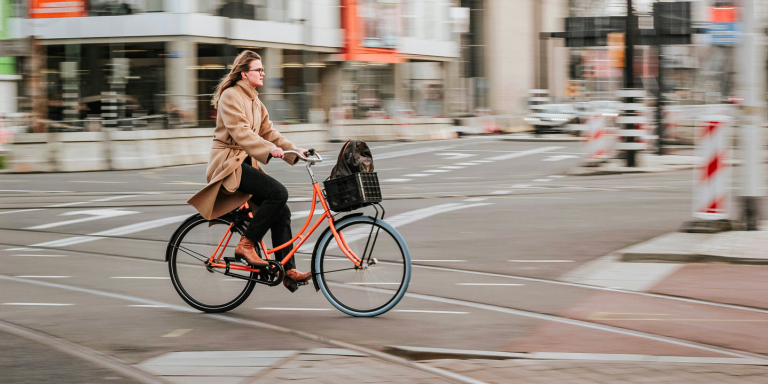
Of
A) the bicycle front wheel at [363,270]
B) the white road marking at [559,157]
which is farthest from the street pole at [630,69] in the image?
the bicycle front wheel at [363,270]

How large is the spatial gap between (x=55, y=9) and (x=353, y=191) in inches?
1035

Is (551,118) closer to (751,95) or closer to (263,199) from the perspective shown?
(751,95)

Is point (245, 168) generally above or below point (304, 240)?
above

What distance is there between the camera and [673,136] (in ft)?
98.3

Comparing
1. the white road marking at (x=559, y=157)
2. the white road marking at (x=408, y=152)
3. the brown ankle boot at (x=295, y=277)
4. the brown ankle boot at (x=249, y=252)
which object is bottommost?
the white road marking at (x=559, y=157)

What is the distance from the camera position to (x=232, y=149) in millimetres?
6469

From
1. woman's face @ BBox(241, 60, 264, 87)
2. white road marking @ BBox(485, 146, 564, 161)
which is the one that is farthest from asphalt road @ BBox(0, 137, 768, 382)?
white road marking @ BBox(485, 146, 564, 161)

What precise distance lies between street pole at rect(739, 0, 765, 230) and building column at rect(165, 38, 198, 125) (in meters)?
19.9

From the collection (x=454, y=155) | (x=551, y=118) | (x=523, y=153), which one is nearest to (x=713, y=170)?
(x=454, y=155)

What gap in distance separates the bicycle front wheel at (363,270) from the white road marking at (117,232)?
5.03 m

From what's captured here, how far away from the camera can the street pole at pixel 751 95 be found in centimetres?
952

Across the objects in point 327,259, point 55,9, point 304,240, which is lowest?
point 327,259

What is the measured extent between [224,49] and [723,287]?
27.3 m

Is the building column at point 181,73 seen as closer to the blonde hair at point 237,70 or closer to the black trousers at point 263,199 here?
the blonde hair at point 237,70
